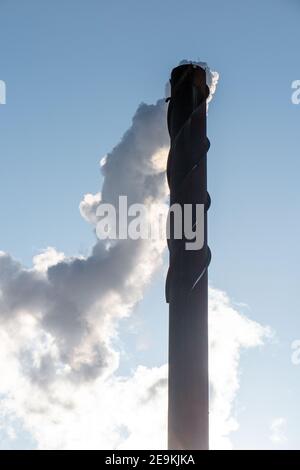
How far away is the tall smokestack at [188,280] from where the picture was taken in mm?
26984

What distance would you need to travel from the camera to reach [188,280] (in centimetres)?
2881

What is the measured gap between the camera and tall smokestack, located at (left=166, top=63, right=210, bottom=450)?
26984 millimetres

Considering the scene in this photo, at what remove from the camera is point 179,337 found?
27.9m

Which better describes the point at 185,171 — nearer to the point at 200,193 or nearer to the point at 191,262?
the point at 200,193

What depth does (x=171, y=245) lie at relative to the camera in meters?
30.0

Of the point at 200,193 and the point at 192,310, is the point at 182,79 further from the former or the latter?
the point at 192,310
